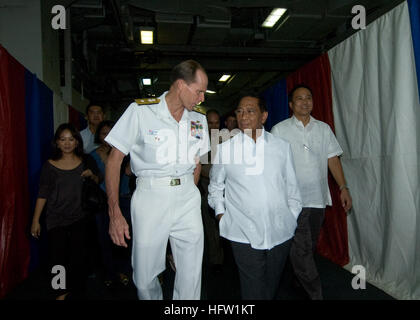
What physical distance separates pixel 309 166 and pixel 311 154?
11 cm

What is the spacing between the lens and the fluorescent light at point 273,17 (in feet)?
19.5

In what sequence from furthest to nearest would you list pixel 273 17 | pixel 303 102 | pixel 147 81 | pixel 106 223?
pixel 147 81
pixel 273 17
pixel 106 223
pixel 303 102

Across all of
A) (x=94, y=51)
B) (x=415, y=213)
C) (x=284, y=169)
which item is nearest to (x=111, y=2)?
(x=94, y=51)

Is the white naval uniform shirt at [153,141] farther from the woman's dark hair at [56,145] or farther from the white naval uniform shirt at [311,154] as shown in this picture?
the woman's dark hair at [56,145]

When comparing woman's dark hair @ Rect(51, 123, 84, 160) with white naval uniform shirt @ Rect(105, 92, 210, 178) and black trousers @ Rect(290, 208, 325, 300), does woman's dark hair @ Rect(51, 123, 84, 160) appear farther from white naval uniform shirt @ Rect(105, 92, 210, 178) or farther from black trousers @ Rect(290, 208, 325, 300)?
black trousers @ Rect(290, 208, 325, 300)

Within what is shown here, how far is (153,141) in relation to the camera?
1.81m

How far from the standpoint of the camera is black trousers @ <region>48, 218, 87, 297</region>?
2.54m

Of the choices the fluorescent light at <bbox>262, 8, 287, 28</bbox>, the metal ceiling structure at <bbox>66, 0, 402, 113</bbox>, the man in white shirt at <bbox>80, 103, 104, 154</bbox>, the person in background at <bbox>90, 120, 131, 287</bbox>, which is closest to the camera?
the person in background at <bbox>90, 120, 131, 287</bbox>

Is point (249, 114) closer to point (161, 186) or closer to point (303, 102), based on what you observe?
point (161, 186)

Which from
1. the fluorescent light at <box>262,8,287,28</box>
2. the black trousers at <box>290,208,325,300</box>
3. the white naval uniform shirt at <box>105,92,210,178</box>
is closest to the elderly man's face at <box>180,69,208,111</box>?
the white naval uniform shirt at <box>105,92,210,178</box>

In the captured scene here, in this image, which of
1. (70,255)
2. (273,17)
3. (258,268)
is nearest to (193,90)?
(258,268)

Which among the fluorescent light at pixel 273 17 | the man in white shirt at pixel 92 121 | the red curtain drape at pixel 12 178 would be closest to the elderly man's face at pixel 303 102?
the man in white shirt at pixel 92 121

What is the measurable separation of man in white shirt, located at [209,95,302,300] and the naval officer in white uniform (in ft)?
0.65

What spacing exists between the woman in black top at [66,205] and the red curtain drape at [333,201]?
262 cm
